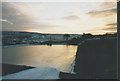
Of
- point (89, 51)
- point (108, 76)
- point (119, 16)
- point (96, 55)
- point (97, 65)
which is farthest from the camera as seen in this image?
point (89, 51)

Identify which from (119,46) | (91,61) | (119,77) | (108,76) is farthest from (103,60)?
(119,46)

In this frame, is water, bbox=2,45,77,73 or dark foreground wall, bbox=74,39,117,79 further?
water, bbox=2,45,77,73

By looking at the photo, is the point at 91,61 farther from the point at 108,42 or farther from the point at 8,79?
the point at 8,79

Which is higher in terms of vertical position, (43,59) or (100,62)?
(100,62)

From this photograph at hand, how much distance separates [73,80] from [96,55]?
477 cm

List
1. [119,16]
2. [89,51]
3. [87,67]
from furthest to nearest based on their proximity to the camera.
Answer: [89,51] → [87,67] → [119,16]

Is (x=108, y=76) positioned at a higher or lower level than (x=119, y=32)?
lower

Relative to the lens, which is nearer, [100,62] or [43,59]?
[100,62]

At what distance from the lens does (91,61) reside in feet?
27.4

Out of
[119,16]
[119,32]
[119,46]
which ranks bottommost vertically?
[119,46]

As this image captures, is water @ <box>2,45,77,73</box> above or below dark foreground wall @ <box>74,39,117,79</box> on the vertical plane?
below

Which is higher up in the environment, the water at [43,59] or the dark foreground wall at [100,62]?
the dark foreground wall at [100,62]

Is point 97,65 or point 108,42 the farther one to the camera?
point 108,42

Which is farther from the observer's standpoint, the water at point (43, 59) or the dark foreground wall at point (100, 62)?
the water at point (43, 59)
